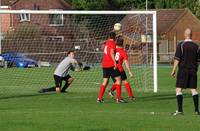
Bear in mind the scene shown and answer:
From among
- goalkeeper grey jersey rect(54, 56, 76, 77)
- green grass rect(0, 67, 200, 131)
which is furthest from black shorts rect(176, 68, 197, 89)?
goalkeeper grey jersey rect(54, 56, 76, 77)

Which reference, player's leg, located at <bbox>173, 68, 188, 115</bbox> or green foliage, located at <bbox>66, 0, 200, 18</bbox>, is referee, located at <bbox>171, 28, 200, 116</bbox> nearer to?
player's leg, located at <bbox>173, 68, 188, 115</bbox>

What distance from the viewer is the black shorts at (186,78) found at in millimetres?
15445

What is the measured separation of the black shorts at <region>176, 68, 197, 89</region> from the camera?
15.4m

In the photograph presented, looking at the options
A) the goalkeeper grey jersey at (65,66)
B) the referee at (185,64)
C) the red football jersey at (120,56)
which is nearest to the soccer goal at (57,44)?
the goalkeeper grey jersey at (65,66)

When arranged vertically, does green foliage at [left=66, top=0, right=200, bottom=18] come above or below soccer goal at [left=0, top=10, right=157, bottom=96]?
above

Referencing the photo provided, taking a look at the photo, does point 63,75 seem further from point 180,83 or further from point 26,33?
point 26,33

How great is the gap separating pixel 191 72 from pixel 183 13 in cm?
7038

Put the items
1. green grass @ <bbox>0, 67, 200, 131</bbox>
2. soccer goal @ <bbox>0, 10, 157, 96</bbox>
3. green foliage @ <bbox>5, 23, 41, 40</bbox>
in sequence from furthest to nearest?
green foliage @ <bbox>5, 23, 41, 40</bbox> < soccer goal @ <bbox>0, 10, 157, 96</bbox> < green grass @ <bbox>0, 67, 200, 131</bbox>

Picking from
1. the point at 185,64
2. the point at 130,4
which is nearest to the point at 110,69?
the point at 185,64

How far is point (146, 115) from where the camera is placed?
1522 cm

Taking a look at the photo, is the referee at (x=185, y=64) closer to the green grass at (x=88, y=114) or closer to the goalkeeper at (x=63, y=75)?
the green grass at (x=88, y=114)

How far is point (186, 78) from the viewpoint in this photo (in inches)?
609

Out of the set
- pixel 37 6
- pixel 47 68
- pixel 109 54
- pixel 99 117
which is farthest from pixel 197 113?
pixel 37 6

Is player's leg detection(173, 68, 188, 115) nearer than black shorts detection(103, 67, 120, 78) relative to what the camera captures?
Yes
